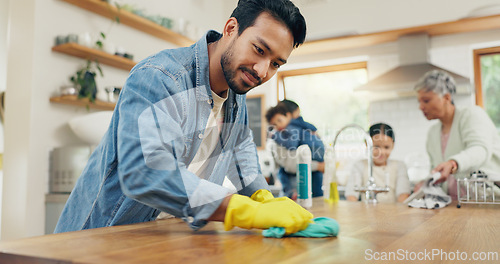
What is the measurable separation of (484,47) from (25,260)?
4461 mm

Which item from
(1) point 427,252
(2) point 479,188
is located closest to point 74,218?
(1) point 427,252

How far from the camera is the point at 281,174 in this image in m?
2.88

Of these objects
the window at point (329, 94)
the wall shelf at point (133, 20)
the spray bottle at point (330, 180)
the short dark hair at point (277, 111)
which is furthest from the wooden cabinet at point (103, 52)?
the window at point (329, 94)

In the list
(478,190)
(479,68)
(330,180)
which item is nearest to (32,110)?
(330,180)

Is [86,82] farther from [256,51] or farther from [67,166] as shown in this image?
[256,51]

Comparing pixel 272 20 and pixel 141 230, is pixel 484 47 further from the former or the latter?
pixel 141 230

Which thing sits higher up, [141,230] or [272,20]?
[272,20]

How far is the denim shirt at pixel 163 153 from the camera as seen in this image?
75cm

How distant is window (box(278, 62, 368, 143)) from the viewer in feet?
14.8

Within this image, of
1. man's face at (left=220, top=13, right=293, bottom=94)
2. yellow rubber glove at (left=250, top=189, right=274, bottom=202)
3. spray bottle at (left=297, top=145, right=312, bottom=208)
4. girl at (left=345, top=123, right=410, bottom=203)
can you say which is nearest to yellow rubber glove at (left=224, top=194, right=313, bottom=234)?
yellow rubber glove at (left=250, top=189, right=274, bottom=202)

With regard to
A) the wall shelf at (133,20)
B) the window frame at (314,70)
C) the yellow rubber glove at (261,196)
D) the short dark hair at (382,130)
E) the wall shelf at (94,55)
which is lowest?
the yellow rubber glove at (261,196)

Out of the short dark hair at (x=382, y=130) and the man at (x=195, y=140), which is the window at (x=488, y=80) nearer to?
the short dark hair at (x=382, y=130)

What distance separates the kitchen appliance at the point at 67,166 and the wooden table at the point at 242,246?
66.5 inches

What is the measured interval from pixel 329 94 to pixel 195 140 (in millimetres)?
3780
